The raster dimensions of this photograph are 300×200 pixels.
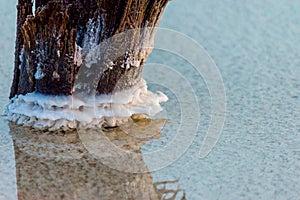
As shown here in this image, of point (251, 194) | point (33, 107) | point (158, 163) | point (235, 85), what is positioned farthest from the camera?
point (235, 85)

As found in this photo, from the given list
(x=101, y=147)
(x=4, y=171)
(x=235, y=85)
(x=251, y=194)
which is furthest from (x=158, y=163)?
(x=235, y=85)

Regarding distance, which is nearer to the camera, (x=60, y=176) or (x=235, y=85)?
(x=60, y=176)

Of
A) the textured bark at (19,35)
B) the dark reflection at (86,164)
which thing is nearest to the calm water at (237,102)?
the dark reflection at (86,164)

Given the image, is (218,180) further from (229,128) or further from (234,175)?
(229,128)

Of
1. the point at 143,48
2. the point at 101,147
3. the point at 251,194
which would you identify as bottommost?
the point at 251,194

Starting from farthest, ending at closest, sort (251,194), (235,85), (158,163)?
(235,85) < (158,163) < (251,194)

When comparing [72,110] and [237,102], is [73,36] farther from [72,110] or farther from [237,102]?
[237,102]
